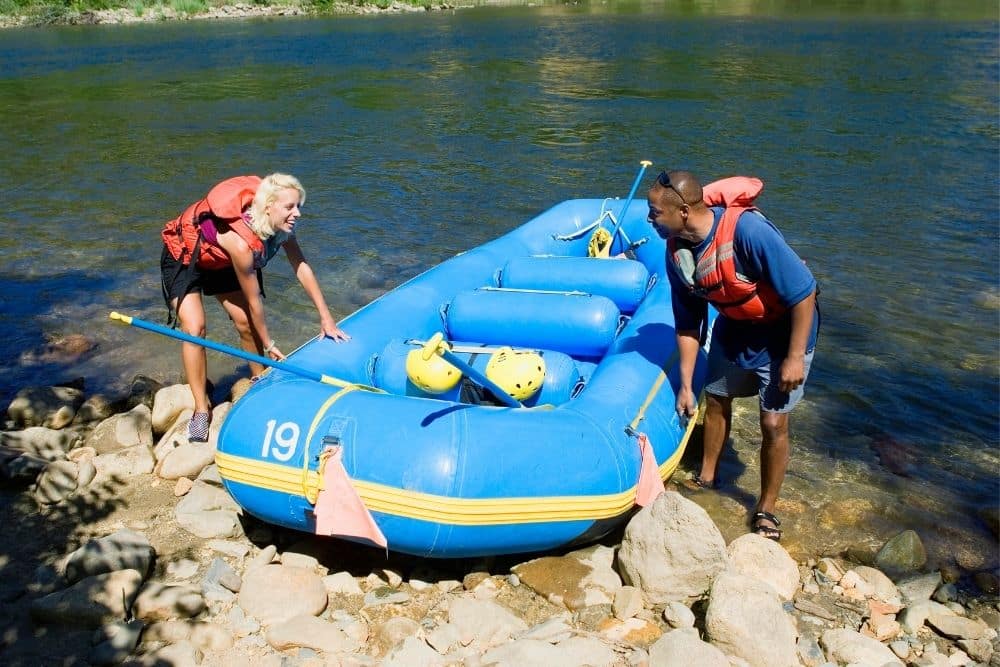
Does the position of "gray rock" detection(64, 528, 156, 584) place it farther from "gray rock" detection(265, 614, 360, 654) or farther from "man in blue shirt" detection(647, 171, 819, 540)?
"man in blue shirt" detection(647, 171, 819, 540)

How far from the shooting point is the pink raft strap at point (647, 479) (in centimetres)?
397

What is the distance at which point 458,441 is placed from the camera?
357 centimetres

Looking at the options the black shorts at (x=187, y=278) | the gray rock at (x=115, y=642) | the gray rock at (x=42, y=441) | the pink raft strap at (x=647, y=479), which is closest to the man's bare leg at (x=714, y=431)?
the pink raft strap at (x=647, y=479)

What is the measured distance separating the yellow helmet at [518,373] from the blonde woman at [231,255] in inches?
33.7

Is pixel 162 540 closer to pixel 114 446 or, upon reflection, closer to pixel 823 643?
pixel 114 446

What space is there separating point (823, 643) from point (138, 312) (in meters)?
5.86

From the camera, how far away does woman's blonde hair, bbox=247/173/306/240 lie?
13.3ft

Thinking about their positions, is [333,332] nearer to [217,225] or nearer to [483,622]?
[217,225]

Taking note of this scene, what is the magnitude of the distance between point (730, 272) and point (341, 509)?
182cm

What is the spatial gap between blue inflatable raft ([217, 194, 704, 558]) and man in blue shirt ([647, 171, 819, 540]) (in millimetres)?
476

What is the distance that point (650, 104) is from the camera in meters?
15.9

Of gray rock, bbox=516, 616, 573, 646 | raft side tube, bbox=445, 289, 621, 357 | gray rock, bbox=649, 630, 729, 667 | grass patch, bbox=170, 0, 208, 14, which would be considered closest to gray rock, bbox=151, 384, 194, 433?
raft side tube, bbox=445, 289, 621, 357

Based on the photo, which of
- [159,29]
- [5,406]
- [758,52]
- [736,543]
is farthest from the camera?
[159,29]

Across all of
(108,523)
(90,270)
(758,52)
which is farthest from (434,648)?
(758,52)
